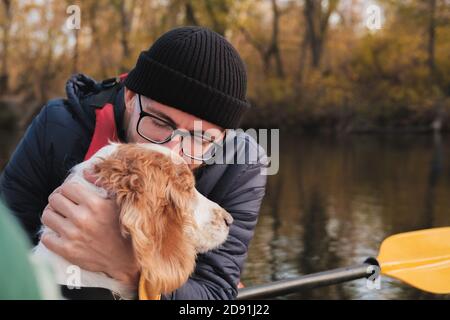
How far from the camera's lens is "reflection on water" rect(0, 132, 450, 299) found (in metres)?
7.80

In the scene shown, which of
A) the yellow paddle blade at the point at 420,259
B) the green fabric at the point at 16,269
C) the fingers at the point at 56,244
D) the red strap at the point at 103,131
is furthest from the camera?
the yellow paddle blade at the point at 420,259

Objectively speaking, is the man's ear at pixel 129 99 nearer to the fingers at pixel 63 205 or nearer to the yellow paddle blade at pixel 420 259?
the fingers at pixel 63 205

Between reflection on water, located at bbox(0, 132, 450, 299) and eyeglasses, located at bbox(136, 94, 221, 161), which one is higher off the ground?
eyeglasses, located at bbox(136, 94, 221, 161)

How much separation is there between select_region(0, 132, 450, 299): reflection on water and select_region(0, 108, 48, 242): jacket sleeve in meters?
3.93

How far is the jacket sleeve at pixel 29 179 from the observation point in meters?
2.97

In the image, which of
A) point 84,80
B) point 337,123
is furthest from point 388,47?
point 84,80

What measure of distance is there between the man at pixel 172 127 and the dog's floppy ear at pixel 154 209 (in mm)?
249

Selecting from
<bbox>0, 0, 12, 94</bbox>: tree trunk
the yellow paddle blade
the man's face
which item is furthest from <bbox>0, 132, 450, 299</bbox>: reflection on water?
<bbox>0, 0, 12, 94</bbox>: tree trunk

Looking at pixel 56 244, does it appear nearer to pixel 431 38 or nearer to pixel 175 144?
pixel 175 144

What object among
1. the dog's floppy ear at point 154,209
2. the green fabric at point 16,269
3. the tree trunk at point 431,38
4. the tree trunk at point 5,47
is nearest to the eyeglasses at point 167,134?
the dog's floppy ear at point 154,209

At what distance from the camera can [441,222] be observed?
35.6ft

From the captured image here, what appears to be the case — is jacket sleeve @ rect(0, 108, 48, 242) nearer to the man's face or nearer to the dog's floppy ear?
the man's face

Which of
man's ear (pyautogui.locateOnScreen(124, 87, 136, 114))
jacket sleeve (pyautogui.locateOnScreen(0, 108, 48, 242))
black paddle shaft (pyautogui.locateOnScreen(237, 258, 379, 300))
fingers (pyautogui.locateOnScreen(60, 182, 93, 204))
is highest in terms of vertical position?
man's ear (pyautogui.locateOnScreen(124, 87, 136, 114))
